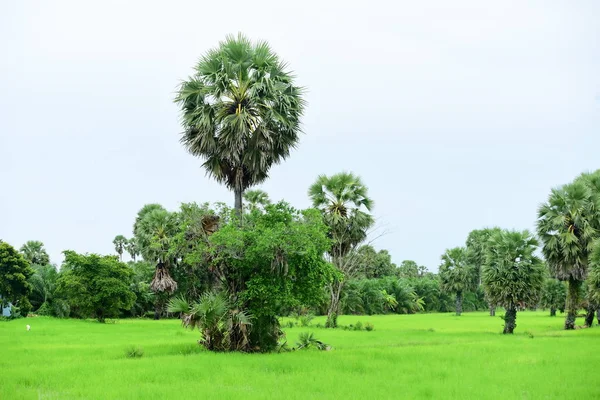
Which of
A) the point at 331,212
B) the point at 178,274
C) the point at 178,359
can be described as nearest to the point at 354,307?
the point at 178,274

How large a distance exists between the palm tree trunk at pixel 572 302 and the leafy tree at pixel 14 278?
4033cm

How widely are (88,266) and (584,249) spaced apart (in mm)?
35078

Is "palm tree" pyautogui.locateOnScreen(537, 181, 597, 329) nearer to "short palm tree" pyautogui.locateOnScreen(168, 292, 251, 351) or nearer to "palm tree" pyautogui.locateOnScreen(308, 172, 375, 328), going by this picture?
"palm tree" pyautogui.locateOnScreen(308, 172, 375, 328)

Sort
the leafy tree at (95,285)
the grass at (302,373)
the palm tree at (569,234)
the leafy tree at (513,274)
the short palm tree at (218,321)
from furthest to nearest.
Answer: the leafy tree at (95,285)
the palm tree at (569,234)
the leafy tree at (513,274)
the short palm tree at (218,321)
the grass at (302,373)

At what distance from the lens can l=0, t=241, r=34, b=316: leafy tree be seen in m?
42.4

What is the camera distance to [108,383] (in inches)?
521

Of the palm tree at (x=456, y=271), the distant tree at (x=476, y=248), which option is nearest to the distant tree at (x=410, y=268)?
the distant tree at (x=476, y=248)

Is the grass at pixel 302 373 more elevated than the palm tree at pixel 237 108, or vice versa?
the palm tree at pixel 237 108

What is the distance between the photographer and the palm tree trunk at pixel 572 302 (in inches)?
1380

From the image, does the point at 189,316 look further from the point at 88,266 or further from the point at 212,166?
the point at 88,266

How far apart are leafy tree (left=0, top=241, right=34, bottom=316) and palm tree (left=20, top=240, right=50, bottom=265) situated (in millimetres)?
22682

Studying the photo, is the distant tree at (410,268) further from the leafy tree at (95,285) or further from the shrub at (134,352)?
the shrub at (134,352)

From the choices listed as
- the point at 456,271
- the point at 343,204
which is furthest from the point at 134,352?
the point at 456,271

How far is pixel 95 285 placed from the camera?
4103 cm
